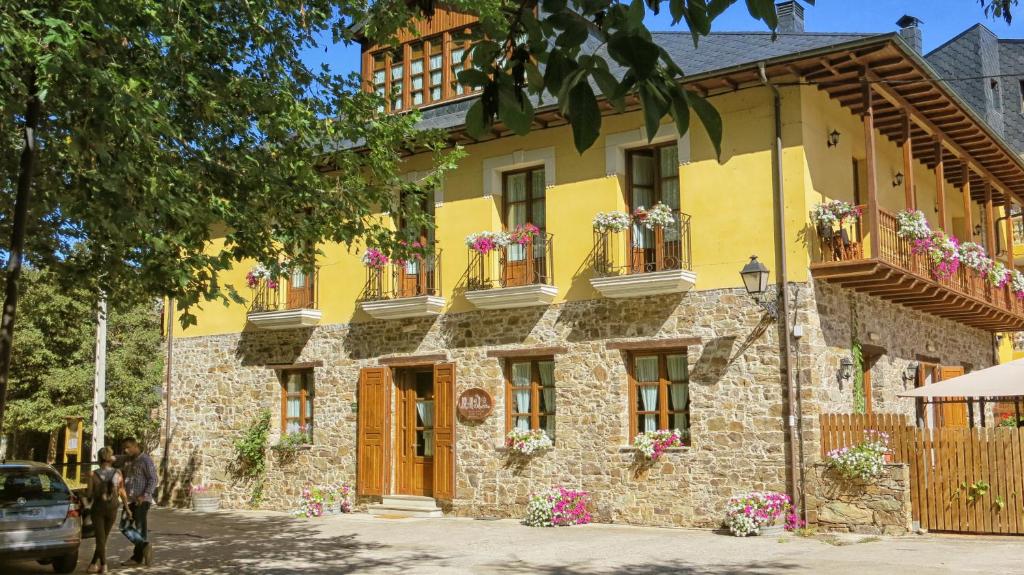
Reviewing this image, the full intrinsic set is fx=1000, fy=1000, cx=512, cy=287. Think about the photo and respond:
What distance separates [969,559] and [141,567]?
877 centimetres

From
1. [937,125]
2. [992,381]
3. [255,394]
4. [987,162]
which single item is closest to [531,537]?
[992,381]

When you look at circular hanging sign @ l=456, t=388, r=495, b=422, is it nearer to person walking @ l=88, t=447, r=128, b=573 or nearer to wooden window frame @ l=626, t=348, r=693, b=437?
wooden window frame @ l=626, t=348, r=693, b=437

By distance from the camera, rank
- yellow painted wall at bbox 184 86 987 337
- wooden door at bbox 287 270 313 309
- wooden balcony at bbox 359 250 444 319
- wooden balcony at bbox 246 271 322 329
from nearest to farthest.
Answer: yellow painted wall at bbox 184 86 987 337 → wooden balcony at bbox 359 250 444 319 → wooden balcony at bbox 246 271 322 329 → wooden door at bbox 287 270 313 309

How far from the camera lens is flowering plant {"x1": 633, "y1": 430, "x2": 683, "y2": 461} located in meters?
13.9

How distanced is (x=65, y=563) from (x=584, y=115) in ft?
32.8

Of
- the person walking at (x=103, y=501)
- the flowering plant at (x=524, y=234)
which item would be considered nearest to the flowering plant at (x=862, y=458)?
the flowering plant at (x=524, y=234)

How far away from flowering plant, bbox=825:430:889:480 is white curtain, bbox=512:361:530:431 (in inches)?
187

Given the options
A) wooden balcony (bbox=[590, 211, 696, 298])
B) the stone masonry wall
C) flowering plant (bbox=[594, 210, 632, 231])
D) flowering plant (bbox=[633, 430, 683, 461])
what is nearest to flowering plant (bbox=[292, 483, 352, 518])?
the stone masonry wall

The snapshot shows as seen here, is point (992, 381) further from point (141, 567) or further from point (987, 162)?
point (141, 567)

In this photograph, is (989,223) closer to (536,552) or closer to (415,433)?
(415,433)

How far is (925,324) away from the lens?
1700 centimetres

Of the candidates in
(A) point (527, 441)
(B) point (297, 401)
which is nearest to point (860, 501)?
(A) point (527, 441)

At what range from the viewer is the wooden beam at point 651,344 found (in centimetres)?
1388

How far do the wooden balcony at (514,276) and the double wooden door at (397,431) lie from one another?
1.60 m
